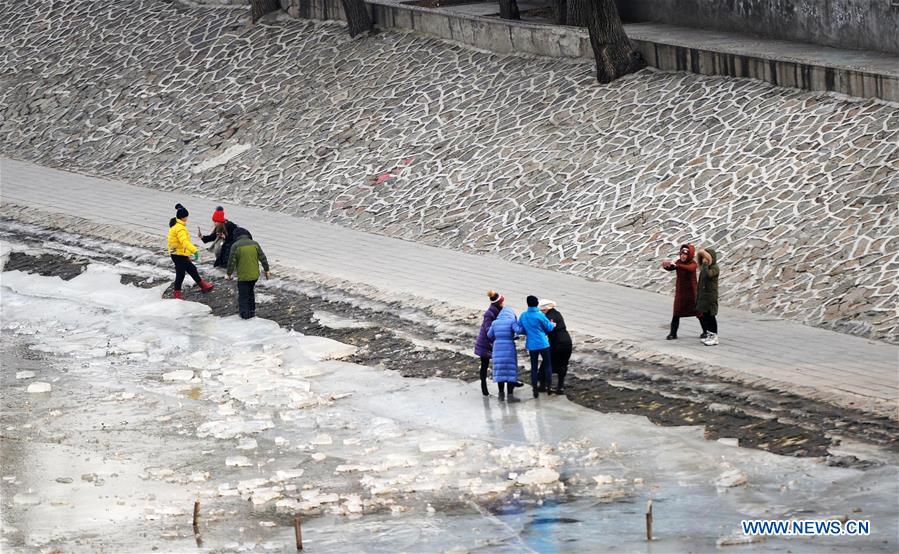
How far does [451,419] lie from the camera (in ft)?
48.1

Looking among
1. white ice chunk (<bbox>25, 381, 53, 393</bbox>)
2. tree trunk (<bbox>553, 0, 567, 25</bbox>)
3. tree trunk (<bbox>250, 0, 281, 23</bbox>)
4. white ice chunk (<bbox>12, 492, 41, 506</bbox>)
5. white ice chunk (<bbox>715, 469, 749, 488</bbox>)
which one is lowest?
white ice chunk (<bbox>715, 469, 749, 488</bbox>)

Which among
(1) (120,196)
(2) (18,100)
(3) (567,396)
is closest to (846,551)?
(3) (567,396)

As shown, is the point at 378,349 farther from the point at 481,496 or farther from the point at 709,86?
the point at 709,86

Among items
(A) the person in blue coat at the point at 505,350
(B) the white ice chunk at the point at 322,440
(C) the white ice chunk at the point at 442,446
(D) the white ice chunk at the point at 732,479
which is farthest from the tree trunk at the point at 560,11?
(D) the white ice chunk at the point at 732,479

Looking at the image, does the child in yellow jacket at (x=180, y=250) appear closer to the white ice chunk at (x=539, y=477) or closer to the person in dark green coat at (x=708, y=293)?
the person in dark green coat at (x=708, y=293)

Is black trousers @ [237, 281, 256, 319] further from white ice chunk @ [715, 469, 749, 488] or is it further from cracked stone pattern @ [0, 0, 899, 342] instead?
white ice chunk @ [715, 469, 749, 488]

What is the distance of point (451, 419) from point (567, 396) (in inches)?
50.2

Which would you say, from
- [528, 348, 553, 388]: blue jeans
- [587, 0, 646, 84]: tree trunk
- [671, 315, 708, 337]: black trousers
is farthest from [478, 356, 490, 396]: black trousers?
[587, 0, 646, 84]: tree trunk

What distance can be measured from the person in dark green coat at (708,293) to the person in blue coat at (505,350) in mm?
2314

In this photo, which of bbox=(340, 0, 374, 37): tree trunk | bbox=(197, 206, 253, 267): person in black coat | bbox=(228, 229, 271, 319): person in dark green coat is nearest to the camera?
bbox=(228, 229, 271, 319): person in dark green coat

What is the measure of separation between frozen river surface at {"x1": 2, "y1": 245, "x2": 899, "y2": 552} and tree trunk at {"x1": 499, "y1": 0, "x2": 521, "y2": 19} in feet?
38.4

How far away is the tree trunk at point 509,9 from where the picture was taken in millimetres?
27453

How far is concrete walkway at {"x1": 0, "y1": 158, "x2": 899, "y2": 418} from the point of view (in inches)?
589

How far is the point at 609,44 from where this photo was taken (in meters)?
23.9
